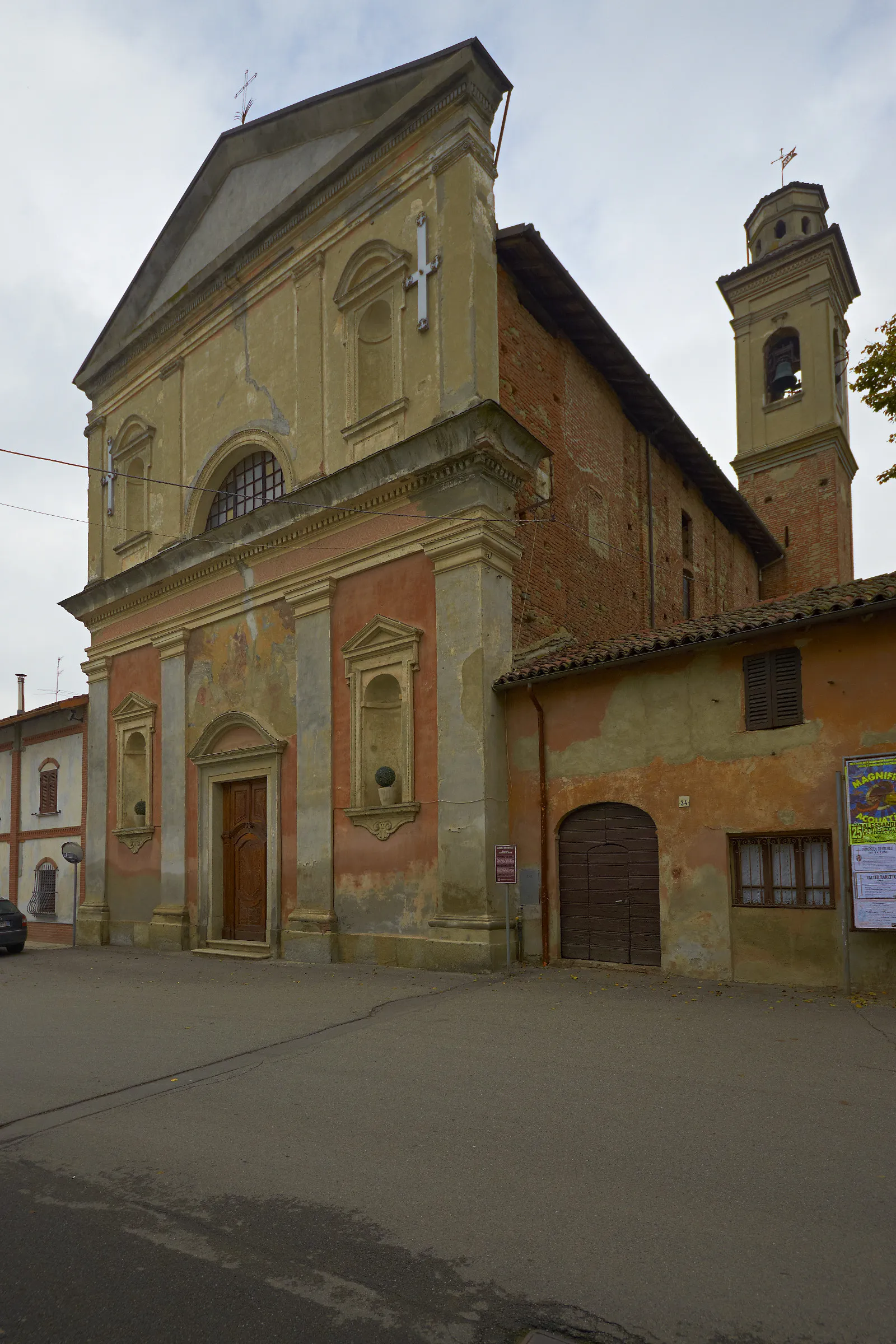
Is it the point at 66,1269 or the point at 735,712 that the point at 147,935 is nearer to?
the point at 735,712

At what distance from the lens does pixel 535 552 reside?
13.6 meters

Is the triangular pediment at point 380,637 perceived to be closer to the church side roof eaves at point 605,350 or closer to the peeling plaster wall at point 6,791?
the church side roof eaves at point 605,350

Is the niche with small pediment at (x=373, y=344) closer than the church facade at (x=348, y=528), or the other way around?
the church facade at (x=348, y=528)

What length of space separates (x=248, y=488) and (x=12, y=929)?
31.9 feet

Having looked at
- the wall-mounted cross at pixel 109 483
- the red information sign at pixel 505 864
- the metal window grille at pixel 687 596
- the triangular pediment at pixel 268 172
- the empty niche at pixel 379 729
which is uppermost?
the triangular pediment at pixel 268 172

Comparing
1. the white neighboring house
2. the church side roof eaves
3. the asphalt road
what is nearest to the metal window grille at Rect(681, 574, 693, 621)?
the church side roof eaves

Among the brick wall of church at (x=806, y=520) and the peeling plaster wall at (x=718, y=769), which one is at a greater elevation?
the brick wall of church at (x=806, y=520)

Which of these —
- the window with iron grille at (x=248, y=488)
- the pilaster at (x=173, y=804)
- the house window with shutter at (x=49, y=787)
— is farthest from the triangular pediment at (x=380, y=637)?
the house window with shutter at (x=49, y=787)

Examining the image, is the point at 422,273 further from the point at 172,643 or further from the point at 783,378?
the point at 783,378

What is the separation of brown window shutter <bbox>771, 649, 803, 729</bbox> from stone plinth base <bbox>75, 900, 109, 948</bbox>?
1403cm

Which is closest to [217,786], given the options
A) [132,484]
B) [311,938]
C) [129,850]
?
[129,850]

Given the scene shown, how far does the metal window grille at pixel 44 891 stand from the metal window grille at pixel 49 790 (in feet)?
4.05

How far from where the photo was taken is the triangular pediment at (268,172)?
13.5 m

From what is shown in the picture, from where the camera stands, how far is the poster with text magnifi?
8.66m
